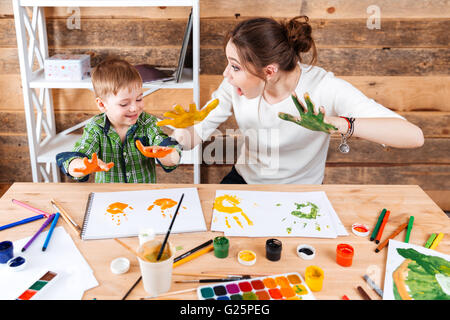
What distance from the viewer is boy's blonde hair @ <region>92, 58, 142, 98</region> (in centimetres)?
136

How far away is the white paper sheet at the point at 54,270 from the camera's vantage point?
77 cm

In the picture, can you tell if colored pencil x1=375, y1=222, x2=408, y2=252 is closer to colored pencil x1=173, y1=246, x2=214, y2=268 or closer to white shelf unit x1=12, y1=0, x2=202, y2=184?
colored pencil x1=173, y1=246, x2=214, y2=268

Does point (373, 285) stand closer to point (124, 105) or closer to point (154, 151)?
point (154, 151)


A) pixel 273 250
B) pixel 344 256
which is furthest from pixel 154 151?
pixel 344 256

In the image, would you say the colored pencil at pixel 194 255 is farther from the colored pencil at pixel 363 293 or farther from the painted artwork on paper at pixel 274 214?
the colored pencil at pixel 363 293

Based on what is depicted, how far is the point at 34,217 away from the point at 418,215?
3.36ft

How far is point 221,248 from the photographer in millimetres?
886

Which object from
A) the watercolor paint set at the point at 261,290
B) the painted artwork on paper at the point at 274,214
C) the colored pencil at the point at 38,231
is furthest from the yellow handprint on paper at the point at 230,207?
the colored pencil at the point at 38,231

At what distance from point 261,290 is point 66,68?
1.48 meters

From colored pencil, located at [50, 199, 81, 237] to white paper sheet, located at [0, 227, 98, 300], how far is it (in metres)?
0.03

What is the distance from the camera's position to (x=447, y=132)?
225 centimetres

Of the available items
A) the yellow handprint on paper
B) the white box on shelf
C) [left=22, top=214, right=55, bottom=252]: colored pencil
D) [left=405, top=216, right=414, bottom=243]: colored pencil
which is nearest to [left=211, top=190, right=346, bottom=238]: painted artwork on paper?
the yellow handprint on paper
